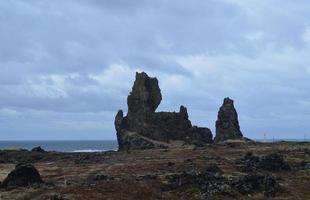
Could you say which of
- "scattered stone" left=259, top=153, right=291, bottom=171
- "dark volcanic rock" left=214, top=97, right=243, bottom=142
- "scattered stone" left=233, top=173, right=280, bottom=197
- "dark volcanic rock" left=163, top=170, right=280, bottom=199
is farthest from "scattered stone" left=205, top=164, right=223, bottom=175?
"dark volcanic rock" left=214, top=97, right=243, bottom=142

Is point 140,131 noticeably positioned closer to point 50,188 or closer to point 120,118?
point 120,118

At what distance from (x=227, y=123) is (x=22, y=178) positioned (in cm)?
9260

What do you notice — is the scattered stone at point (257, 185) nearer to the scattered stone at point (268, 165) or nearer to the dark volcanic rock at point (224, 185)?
the dark volcanic rock at point (224, 185)

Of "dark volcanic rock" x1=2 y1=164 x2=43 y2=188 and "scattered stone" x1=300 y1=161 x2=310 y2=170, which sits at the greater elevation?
"scattered stone" x1=300 y1=161 x2=310 y2=170

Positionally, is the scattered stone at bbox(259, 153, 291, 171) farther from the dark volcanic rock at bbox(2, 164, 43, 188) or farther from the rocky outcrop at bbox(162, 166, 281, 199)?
the dark volcanic rock at bbox(2, 164, 43, 188)

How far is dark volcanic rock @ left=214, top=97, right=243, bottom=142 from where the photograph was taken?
466 feet

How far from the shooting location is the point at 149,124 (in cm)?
13750

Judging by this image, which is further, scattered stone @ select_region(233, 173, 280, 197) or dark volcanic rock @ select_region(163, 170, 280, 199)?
scattered stone @ select_region(233, 173, 280, 197)

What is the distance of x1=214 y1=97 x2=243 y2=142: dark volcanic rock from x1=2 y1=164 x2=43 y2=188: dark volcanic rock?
3552 inches

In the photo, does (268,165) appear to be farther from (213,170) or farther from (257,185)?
(257,185)

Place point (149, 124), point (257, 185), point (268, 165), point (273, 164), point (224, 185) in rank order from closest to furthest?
point (224, 185)
point (257, 185)
point (273, 164)
point (268, 165)
point (149, 124)

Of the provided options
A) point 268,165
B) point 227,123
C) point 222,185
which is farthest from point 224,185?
point 227,123

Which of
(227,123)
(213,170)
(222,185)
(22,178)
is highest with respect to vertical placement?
(227,123)

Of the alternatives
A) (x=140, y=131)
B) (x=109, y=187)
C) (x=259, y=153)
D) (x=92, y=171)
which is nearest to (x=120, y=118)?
(x=140, y=131)
